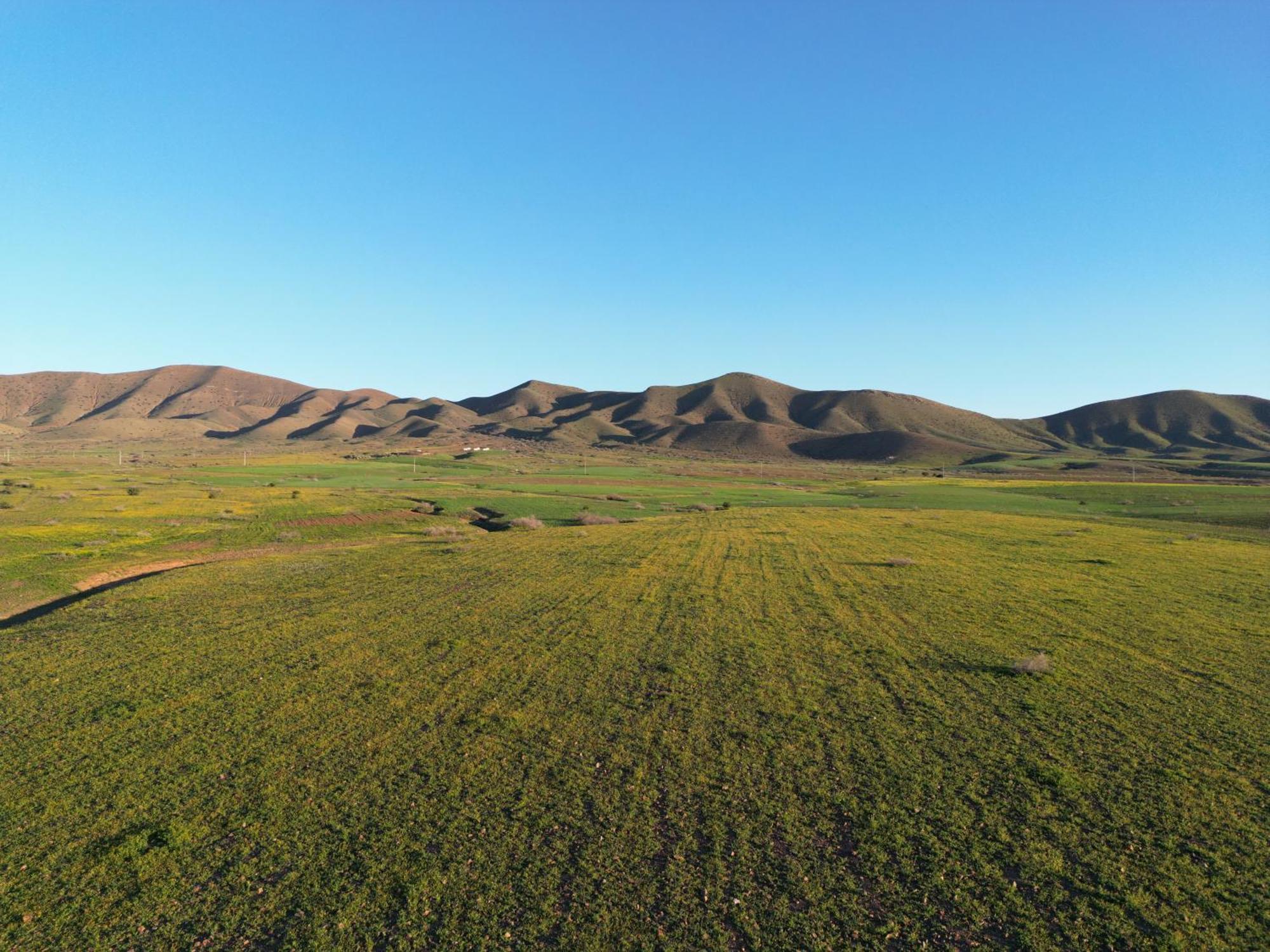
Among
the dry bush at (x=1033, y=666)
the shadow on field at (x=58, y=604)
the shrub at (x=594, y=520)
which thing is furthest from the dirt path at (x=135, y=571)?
the dry bush at (x=1033, y=666)

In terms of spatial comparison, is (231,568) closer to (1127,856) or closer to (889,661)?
(889,661)

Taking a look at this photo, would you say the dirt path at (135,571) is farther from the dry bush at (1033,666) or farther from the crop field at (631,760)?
the dry bush at (1033,666)

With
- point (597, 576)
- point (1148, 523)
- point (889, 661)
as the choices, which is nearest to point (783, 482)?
point (1148, 523)

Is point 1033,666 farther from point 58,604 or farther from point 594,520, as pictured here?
point 594,520

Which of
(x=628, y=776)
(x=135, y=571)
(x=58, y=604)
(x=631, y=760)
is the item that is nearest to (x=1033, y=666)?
(x=631, y=760)

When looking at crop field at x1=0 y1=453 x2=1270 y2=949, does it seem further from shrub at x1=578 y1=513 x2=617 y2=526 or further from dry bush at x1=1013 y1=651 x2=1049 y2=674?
shrub at x1=578 y1=513 x2=617 y2=526

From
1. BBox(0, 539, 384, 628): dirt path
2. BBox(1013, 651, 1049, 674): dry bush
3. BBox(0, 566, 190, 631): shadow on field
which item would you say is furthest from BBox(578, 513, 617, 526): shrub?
BBox(1013, 651, 1049, 674): dry bush

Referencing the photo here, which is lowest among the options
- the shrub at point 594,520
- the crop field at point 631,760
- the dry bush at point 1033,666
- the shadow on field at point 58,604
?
the shadow on field at point 58,604
